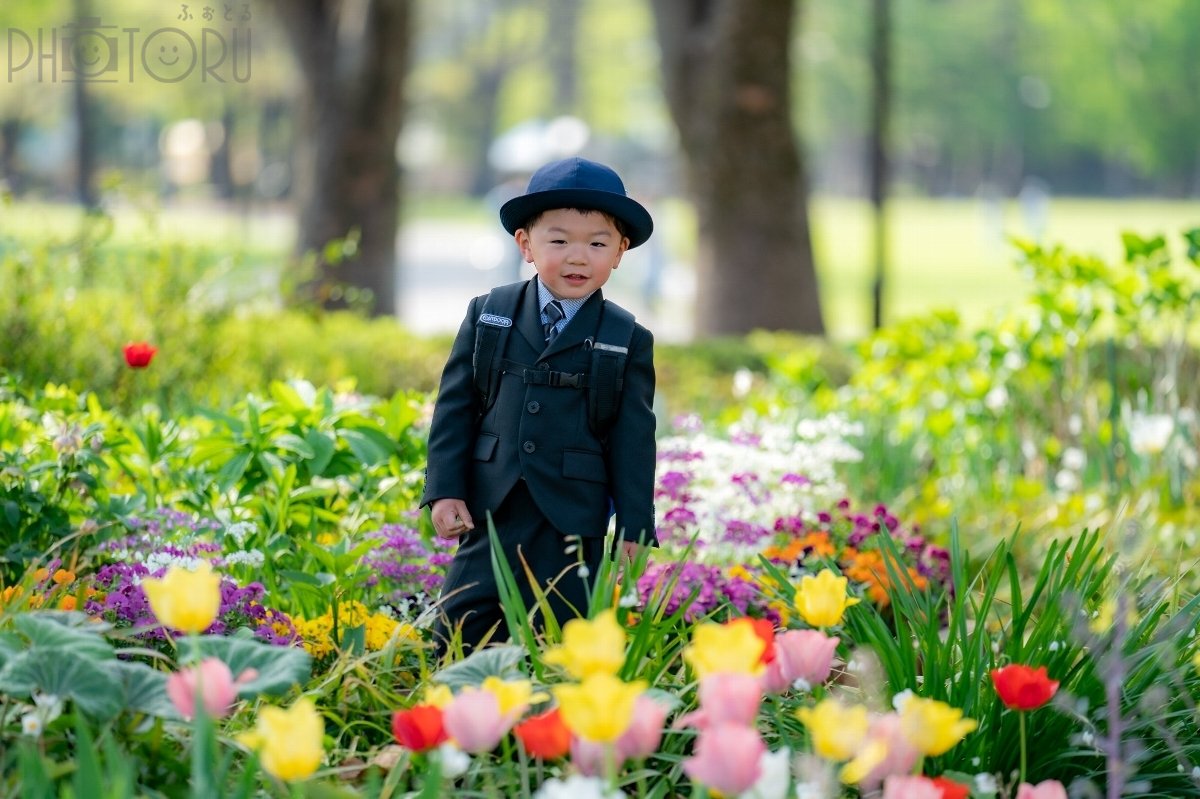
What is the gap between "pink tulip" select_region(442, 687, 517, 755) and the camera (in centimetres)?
168

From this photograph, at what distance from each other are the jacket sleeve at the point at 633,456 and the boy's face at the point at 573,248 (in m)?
0.17

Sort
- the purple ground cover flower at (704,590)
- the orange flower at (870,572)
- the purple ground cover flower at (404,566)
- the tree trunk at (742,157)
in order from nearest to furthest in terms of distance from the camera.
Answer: the purple ground cover flower at (404,566)
the purple ground cover flower at (704,590)
the orange flower at (870,572)
the tree trunk at (742,157)

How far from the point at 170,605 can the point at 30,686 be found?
1.50 feet

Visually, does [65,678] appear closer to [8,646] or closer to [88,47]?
[8,646]

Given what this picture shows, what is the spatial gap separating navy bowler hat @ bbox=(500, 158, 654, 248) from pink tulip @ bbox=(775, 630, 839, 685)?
46.9 inches

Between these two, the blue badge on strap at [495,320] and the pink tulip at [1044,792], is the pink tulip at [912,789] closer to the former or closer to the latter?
the pink tulip at [1044,792]

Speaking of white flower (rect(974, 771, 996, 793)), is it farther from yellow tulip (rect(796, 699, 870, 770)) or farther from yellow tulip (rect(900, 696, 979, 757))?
yellow tulip (rect(796, 699, 870, 770))

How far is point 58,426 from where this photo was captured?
3594mm

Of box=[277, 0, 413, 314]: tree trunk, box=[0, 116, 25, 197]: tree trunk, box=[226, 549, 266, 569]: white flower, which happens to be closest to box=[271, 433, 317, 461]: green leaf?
box=[226, 549, 266, 569]: white flower

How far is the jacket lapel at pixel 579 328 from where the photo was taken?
2.98m

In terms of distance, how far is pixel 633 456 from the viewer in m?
2.99

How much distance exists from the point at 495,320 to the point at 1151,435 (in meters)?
2.99

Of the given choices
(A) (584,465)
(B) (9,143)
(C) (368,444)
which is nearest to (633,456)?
(A) (584,465)

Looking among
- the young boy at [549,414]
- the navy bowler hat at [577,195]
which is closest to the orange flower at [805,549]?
the young boy at [549,414]
